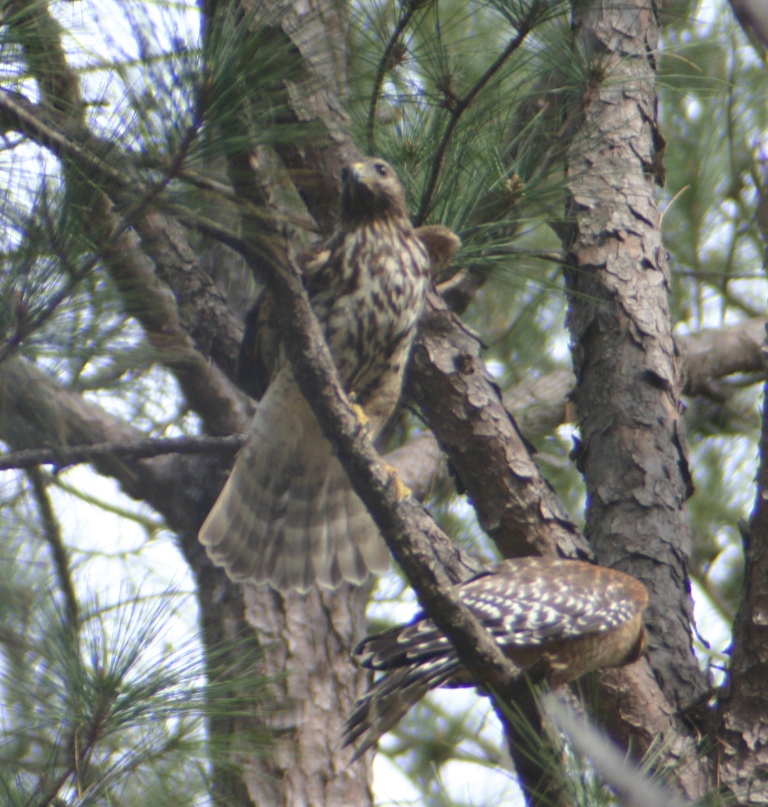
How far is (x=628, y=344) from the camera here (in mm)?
2830

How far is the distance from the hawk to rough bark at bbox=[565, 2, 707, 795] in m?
0.51

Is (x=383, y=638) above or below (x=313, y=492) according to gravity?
below

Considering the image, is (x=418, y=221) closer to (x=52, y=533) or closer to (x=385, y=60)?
(x=385, y=60)

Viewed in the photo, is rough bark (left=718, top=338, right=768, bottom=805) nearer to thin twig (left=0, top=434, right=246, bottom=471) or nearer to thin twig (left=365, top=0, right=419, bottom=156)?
thin twig (left=365, top=0, right=419, bottom=156)

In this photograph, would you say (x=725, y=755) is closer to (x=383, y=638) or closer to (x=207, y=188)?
(x=383, y=638)

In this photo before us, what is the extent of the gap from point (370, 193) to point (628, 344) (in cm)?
85

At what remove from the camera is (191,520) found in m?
3.56

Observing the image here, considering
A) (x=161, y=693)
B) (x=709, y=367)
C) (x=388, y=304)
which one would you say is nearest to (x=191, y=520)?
(x=388, y=304)

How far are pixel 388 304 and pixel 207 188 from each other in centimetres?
110

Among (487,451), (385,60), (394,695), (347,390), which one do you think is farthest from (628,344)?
(394,695)

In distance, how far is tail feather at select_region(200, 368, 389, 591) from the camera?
291 cm

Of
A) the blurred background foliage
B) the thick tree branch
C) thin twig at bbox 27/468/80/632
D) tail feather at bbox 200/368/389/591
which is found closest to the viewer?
the blurred background foliage

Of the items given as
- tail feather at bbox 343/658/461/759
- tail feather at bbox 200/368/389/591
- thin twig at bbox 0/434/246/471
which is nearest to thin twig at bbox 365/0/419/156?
tail feather at bbox 200/368/389/591

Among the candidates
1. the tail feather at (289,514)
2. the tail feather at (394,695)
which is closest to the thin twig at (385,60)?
the tail feather at (289,514)
